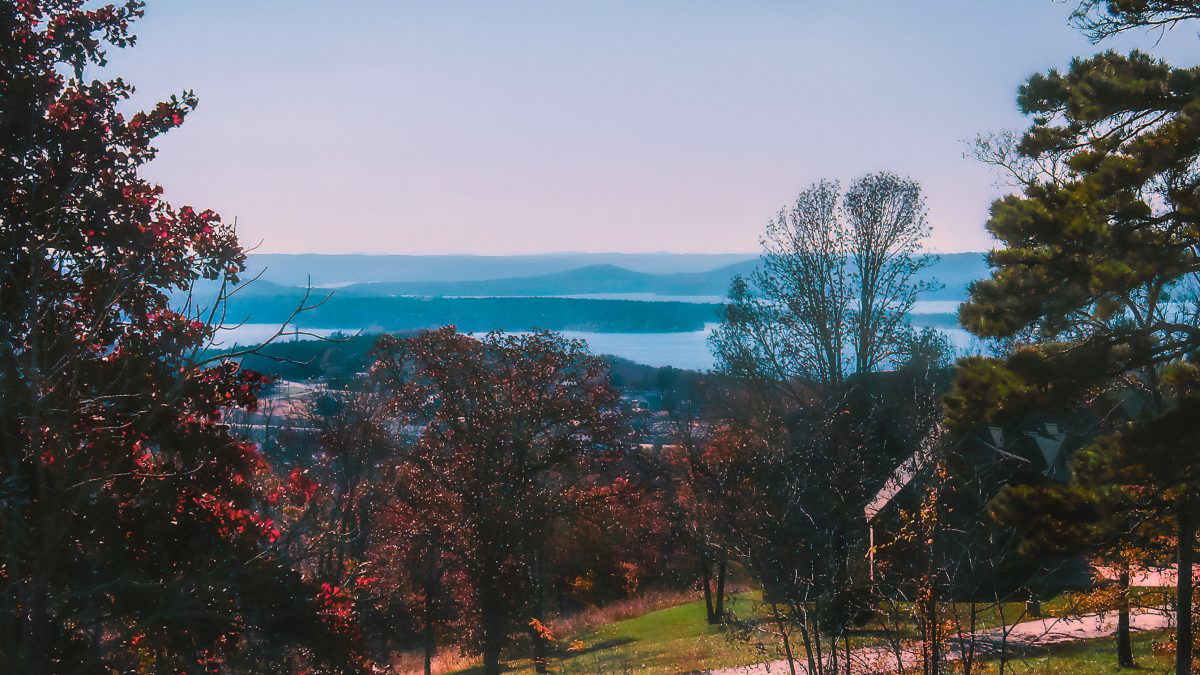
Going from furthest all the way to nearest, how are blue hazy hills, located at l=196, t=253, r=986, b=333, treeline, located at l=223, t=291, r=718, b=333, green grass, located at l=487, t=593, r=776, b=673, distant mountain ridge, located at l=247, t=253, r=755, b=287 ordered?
distant mountain ridge, located at l=247, t=253, r=755, b=287 → treeline, located at l=223, t=291, r=718, b=333 → blue hazy hills, located at l=196, t=253, r=986, b=333 → green grass, located at l=487, t=593, r=776, b=673

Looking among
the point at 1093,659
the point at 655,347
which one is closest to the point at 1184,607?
the point at 1093,659

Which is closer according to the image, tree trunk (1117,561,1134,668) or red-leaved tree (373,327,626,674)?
tree trunk (1117,561,1134,668)

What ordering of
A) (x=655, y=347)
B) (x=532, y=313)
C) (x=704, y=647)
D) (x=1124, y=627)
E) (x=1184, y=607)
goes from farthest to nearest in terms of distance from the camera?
(x=655, y=347), (x=532, y=313), (x=704, y=647), (x=1124, y=627), (x=1184, y=607)

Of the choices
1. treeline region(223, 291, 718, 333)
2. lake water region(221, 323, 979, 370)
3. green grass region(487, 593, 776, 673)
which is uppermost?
treeline region(223, 291, 718, 333)

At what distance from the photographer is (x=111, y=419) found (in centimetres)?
637

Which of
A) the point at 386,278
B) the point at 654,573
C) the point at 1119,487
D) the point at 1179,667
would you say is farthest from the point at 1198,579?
the point at 386,278

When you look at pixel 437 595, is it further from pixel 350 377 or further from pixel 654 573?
pixel 654 573

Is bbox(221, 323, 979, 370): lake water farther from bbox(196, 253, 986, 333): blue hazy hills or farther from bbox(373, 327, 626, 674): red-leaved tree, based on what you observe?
bbox(373, 327, 626, 674): red-leaved tree

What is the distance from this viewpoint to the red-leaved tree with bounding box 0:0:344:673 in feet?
18.6

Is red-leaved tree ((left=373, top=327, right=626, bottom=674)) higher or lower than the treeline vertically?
lower

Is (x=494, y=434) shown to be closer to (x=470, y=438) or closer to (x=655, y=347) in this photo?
(x=470, y=438)

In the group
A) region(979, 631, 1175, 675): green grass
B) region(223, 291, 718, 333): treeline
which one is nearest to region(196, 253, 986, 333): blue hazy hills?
region(223, 291, 718, 333): treeline

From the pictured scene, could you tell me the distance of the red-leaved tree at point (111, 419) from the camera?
567cm

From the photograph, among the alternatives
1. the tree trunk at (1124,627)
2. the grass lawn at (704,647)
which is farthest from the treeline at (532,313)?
the tree trunk at (1124,627)
